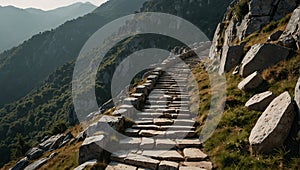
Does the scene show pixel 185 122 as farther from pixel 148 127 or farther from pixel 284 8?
pixel 284 8

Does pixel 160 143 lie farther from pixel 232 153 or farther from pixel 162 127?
pixel 232 153

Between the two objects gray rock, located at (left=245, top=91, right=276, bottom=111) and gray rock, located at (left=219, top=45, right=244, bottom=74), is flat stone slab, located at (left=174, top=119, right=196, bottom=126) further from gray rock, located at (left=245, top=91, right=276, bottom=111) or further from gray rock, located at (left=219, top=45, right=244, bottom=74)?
gray rock, located at (left=219, top=45, right=244, bottom=74)

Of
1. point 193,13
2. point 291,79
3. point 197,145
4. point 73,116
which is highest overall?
point 193,13

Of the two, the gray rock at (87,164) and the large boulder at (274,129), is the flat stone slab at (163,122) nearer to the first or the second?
the gray rock at (87,164)

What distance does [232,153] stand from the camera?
249 inches

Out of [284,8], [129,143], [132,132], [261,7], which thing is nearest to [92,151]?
[129,143]

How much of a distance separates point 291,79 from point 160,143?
4757mm

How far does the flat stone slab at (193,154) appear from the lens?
676cm

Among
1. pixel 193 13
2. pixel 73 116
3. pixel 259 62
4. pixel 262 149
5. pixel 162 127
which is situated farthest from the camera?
pixel 193 13

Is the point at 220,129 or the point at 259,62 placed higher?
the point at 259,62

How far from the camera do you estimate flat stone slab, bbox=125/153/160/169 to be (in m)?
6.62

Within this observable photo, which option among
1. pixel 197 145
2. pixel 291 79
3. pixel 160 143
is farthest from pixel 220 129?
pixel 291 79

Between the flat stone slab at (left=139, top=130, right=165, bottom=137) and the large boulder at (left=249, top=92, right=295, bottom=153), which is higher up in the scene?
the large boulder at (left=249, top=92, right=295, bottom=153)

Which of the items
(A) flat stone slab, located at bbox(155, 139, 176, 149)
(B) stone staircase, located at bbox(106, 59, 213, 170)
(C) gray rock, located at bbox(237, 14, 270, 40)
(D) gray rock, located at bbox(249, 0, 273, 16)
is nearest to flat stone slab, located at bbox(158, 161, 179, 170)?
(B) stone staircase, located at bbox(106, 59, 213, 170)
